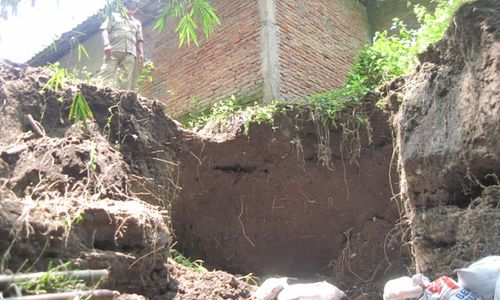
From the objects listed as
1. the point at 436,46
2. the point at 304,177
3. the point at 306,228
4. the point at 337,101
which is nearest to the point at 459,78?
the point at 436,46

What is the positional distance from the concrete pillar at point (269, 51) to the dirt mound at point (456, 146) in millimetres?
2740

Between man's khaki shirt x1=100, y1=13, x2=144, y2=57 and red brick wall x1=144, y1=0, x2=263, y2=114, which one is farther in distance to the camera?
red brick wall x1=144, y1=0, x2=263, y2=114

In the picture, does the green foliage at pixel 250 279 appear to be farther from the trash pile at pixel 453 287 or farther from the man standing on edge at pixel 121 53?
the man standing on edge at pixel 121 53

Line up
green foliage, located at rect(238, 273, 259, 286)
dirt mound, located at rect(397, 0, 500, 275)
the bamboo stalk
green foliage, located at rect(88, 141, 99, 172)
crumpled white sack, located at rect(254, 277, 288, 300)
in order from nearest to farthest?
dirt mound, located at rect(397, 0, 500, 275) < green foliage, located at rect(88, 141, 99, 172) < the bamboo stalk < crumpled white sack, located at rect(254, 277, 288, 300) < green foliage, located at rect(238, 273, 259, 286)

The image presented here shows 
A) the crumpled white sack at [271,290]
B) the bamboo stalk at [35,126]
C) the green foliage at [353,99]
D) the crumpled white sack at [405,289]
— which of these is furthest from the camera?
the green foliage at [353,99]

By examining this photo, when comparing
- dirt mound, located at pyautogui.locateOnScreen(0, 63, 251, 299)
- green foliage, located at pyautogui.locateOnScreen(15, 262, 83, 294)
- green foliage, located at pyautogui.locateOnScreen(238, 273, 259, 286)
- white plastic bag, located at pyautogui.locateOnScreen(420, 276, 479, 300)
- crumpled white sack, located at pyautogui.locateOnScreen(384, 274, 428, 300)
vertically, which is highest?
dirt mound, located at pyautogui.locateOnScreen(0, 63, 251, 299)

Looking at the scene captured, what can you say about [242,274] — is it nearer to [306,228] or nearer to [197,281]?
[306,228]

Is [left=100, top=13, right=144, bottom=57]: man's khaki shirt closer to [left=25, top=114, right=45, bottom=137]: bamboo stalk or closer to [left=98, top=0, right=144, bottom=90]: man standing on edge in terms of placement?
[left=98, top=0, right=144, bottom=90]: man standing on edge

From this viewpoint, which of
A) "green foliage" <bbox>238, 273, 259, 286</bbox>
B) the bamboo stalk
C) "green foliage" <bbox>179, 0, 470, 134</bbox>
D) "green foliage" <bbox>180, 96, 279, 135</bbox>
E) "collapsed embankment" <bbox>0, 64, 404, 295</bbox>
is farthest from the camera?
"green foliage" <bbox>180, 96, 279, 135</bbox>

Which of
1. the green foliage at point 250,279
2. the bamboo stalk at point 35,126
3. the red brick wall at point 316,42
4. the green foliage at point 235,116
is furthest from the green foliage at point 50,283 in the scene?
the red brick wall at point 316,42

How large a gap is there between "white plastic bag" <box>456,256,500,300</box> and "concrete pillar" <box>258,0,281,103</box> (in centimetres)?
430

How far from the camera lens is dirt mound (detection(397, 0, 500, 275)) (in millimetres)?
4027

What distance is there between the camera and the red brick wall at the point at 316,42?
7.86m

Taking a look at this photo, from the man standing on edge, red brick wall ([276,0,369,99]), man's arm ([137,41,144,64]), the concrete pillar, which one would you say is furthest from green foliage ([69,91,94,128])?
red brick wall ([276,0,369,99])
